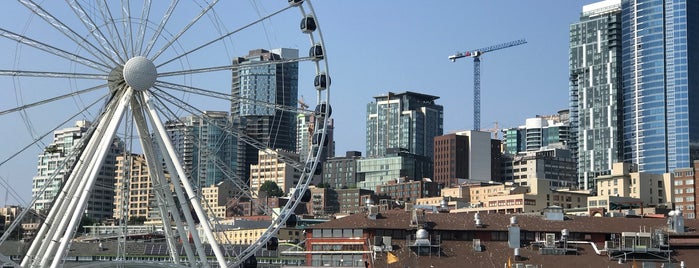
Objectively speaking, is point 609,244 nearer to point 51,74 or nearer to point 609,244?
point 609,244

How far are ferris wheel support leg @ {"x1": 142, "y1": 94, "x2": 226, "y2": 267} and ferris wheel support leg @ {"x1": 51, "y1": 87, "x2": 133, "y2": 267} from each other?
71.2 inches

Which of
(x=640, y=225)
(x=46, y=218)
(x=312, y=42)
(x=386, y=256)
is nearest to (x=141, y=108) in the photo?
(x=46, y=218)

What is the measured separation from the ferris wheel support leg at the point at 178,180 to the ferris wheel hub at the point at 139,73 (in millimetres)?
906

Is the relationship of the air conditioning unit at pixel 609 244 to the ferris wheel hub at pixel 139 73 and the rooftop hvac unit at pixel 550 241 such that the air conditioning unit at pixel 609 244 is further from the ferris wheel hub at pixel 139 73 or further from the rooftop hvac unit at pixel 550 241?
the ferris wheel hub at pixel 139 73

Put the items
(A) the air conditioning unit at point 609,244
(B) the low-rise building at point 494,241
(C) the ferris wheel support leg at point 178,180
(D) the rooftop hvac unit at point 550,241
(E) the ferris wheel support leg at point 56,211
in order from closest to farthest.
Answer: (E) the ferris wheel support leg at point 56,211 < (C) the ferris wheel support leg at point 178,180 < (B) the low-rise building at point 494,241 < (A) the air conditioning unit at point 609,244 < (D) the rooftop hvac unit at point 550,241

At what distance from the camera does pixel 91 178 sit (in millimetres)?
72312

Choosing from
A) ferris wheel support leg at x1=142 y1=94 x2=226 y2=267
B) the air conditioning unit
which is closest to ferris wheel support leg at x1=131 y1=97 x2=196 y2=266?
ferris wheel support leg at x1=142 y1=94 x2=226 y2=267

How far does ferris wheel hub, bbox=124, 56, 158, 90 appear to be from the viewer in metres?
75.1

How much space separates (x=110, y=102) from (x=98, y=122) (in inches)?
55.2

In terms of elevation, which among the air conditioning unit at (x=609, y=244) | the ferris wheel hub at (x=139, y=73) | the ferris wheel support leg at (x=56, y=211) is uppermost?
the ferris wheel hub at (x=139, y=73)

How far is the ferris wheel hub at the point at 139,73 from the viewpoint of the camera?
7512 cm

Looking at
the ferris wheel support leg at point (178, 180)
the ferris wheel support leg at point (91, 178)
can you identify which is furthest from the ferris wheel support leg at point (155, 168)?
the ferris wheel support leg at point (91, 178)

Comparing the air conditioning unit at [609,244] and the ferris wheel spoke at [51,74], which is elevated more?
the ferris wheel spoke at [51,74]

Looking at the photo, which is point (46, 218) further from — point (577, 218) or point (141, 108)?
point (577, 218)
